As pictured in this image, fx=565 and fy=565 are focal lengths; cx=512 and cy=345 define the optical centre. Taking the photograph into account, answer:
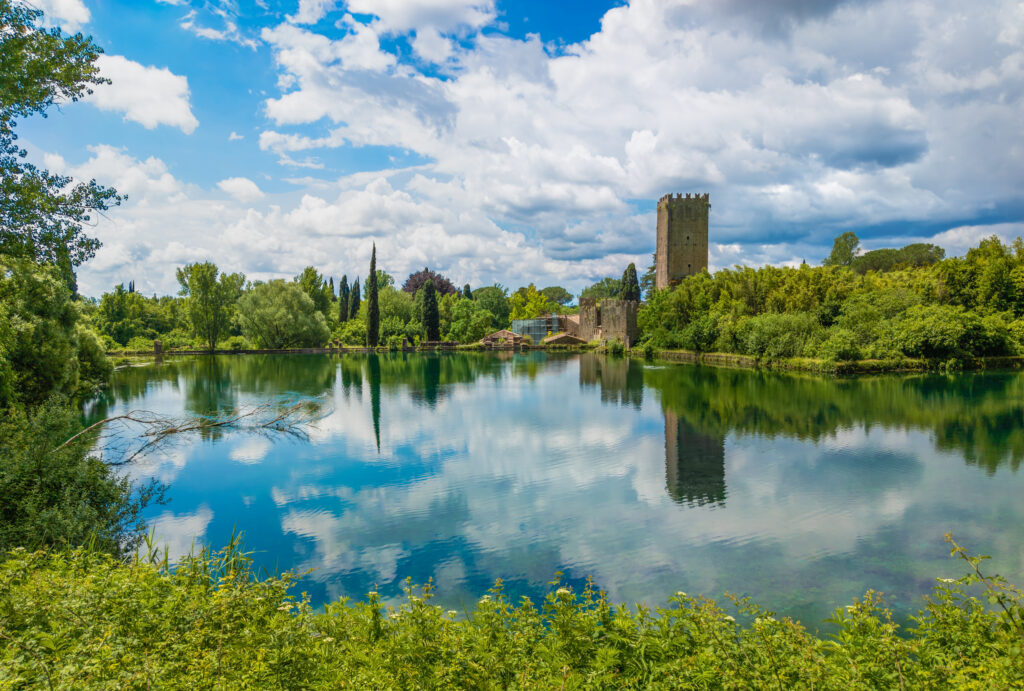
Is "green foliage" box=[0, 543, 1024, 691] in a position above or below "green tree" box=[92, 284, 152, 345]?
below

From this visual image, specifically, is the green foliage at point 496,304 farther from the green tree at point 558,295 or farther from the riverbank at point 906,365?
the riverbank at point 906,365

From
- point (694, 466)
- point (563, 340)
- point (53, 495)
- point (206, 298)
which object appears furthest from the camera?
point (563, 340)

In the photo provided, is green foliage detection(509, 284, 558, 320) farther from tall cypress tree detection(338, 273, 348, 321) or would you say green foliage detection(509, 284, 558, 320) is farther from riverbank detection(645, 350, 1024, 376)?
riverbank detection(645, 350, 1024, 376)

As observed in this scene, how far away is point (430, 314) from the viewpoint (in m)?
64.6

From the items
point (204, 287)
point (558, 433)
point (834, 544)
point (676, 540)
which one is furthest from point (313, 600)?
point (204, 287)

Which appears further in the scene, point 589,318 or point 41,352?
point 589,318

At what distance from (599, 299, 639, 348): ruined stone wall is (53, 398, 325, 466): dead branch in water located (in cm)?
3969

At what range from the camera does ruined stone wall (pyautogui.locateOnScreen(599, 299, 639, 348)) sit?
55.8m

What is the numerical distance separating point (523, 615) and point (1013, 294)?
40521 millimetres

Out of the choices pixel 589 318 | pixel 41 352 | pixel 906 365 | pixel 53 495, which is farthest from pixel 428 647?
pixel 589 318

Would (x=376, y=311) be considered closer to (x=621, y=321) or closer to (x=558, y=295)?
(x=621, y=321)

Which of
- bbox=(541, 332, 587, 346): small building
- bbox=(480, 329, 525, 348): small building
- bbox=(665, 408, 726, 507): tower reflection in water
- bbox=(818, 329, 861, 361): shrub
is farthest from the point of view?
bbox=(541, 332, 587, 346): small building

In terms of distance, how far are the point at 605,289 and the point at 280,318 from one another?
62.1 meters

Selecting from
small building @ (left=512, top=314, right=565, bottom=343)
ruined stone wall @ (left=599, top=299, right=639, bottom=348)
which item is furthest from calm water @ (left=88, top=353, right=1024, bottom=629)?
small building @ (left=512, top=314, right=565, bottom=343)
